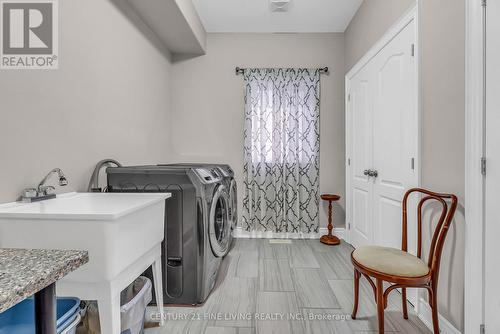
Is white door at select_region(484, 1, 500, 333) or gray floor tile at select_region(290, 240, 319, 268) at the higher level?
white door at select_region(484, 1, 500, 333)

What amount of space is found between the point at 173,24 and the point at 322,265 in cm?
288

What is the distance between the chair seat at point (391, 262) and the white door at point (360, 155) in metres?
1.08

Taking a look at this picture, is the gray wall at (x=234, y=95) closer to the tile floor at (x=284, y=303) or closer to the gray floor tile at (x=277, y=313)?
the tile floor at (x=284, y=303)

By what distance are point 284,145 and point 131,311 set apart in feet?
8.25

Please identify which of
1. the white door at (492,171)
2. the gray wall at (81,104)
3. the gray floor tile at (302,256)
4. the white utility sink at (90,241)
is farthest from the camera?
the gray floor tile at (302,256)

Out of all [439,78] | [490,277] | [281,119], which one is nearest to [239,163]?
[281,119]

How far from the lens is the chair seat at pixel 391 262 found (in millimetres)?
1416

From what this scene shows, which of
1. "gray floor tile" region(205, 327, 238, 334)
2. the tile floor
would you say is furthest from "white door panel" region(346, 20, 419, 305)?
"gray floor tile" region(205, 327, 238, 334)

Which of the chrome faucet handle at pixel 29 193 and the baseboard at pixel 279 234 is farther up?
the chrome faucet handle at pixel 29 193

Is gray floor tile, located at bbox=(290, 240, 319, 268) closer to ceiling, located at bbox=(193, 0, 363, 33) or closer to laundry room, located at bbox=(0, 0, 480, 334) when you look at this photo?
laundry room, located at bbox=(0, 0, 480, 334)

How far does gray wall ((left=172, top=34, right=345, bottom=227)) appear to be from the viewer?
350 cm

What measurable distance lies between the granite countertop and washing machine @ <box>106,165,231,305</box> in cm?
114

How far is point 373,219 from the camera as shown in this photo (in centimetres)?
259

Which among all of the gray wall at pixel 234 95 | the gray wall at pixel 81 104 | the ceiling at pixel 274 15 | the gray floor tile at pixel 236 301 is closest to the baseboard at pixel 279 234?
the gray wall at pixel 234 95
